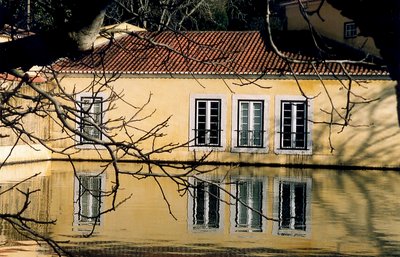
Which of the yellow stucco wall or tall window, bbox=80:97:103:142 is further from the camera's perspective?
the yellow stucco wall

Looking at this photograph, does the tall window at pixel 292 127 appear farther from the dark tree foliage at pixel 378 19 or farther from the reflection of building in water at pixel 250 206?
the dark tree foliage at pixel 378 19

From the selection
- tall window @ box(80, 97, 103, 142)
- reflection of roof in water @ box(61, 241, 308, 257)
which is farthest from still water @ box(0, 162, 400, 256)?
tall window @ box(80, 97, 103, 142)

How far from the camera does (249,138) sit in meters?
34.5

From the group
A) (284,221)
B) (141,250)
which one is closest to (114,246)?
(141,250)

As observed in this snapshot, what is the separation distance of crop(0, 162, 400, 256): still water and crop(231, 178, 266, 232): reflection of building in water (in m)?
0.02

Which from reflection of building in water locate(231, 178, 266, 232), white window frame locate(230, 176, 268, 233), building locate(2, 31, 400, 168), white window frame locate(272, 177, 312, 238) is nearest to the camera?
white window frame locate(272, 177, 312, 238)

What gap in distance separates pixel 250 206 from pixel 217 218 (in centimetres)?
266

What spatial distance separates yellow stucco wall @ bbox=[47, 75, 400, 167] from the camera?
33.2m

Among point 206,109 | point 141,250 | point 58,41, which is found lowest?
point 141,250

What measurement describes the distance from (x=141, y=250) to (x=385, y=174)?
1847 centimetres

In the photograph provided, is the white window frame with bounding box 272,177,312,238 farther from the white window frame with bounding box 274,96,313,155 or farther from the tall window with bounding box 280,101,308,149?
the tall window with bounding box 280,101,308,149

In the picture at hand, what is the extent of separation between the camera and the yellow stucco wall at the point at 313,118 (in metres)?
33.2

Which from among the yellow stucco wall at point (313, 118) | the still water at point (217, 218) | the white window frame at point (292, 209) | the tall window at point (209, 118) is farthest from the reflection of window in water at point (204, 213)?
the tall window at point (209, 118)

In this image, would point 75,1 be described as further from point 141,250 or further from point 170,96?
point 170,96
